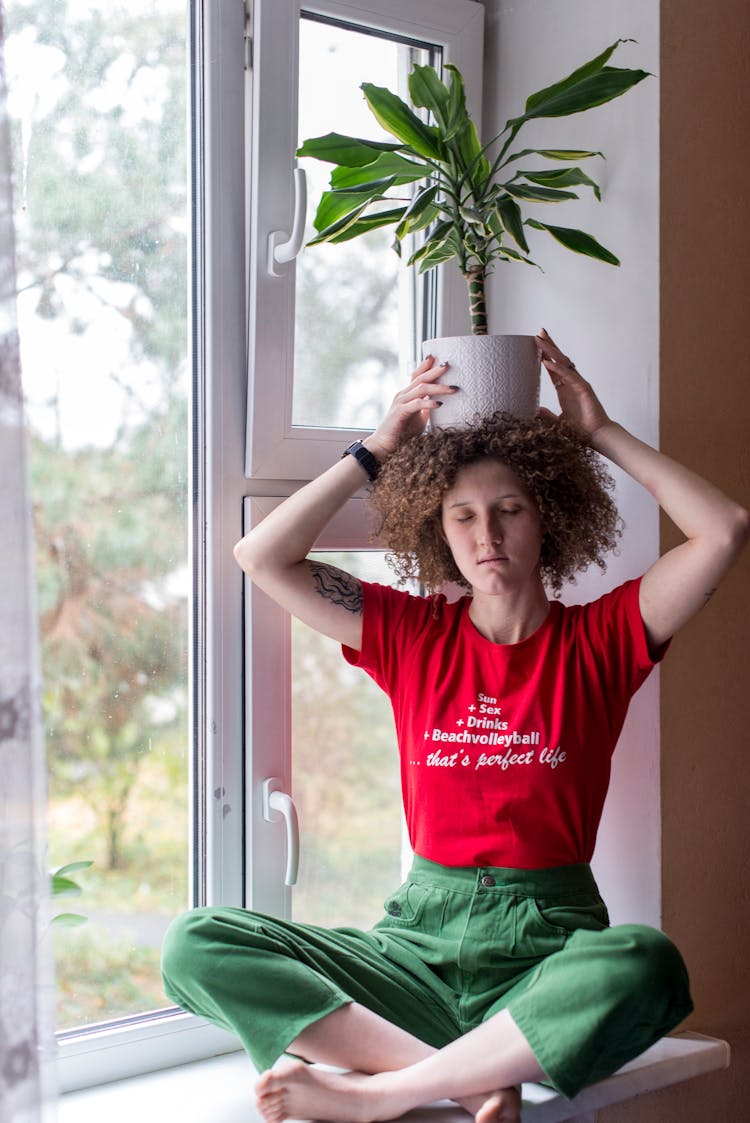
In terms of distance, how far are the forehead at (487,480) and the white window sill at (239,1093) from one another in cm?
73

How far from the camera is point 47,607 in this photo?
4.88 ft

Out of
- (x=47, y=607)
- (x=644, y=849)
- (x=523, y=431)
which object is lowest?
(x=644, y=849)

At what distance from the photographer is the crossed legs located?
1228 millimetres

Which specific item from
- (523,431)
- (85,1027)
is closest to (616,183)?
(523,431)

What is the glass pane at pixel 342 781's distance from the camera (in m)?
1.72

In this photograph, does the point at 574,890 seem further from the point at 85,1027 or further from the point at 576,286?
the point at 576,286

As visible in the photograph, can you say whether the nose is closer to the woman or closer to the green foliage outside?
the woman

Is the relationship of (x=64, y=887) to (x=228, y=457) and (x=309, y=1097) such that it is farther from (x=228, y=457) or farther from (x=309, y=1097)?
(x=228, y=457)

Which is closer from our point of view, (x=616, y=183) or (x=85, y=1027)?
(x=85, y=1027)

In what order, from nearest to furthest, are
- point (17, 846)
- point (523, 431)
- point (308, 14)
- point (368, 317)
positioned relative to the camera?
point (17, 846)
point (523, 431)
point (308, 14)
point (368, 317)

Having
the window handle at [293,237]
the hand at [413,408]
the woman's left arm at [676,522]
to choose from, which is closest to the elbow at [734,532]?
the woman's left arm at [676,522]

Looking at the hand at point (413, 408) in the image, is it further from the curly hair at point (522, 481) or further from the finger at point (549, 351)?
the finger at point (549, 351)

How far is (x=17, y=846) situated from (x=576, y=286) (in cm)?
117

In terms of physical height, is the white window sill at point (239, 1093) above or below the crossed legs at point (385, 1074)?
below
